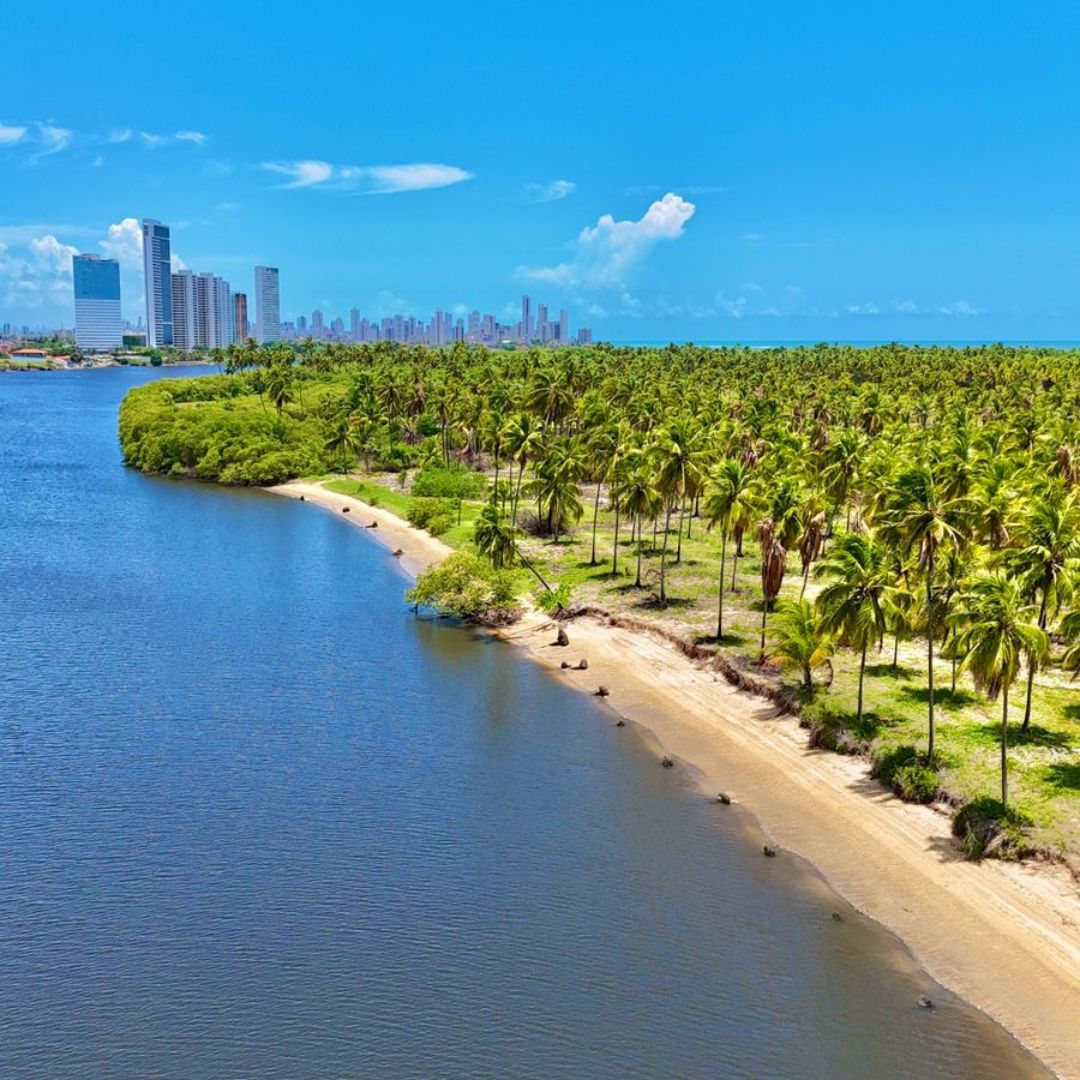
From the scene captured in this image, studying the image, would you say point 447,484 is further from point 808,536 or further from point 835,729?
point 835,729

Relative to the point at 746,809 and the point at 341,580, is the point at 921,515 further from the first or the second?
the point at 341,580

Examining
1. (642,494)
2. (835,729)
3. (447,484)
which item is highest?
(642,494)

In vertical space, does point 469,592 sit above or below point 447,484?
below

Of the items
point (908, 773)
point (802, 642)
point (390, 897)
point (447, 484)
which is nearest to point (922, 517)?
point (908, 773)

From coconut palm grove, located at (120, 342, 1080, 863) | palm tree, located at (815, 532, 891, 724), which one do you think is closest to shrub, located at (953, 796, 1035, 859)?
coconut palm grove, located at (120, 342, 1080, 863)

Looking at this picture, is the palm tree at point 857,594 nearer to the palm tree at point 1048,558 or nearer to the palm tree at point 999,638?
the palm tree at point 1048,558

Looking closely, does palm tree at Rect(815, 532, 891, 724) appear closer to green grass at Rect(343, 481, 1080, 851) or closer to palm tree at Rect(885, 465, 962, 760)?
palm tree at Rect(885, 465, 962, 760)

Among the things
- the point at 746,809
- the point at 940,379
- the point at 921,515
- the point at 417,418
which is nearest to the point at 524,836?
the point at 746,809
